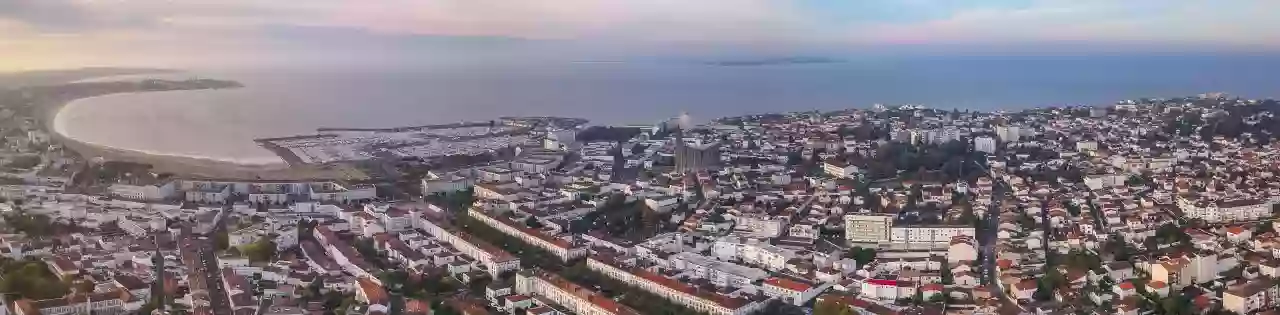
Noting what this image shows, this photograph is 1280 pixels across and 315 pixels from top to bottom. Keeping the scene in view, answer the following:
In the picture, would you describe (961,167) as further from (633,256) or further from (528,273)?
(528,273)

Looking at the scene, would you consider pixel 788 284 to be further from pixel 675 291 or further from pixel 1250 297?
pixel 1250 297

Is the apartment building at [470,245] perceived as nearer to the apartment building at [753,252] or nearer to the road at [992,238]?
the apartment building at [753,252]

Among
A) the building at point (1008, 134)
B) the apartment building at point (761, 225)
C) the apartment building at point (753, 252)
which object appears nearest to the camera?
the apartment building at point (753, 252)

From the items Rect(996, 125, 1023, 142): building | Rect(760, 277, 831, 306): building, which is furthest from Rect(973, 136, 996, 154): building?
Rect(760, 277, 831, 306): building

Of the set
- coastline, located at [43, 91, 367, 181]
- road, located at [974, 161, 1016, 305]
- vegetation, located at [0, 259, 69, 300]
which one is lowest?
coastline, located at [43, 91, 367, 181]

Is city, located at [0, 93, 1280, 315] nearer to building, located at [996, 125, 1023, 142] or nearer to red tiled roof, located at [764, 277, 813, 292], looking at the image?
red tiled roof, located at [764, 277, 813, 292]

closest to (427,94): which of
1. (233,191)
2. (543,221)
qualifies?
(233,191)

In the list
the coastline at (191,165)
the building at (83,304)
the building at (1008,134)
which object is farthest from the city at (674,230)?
the building at (1008,134)
